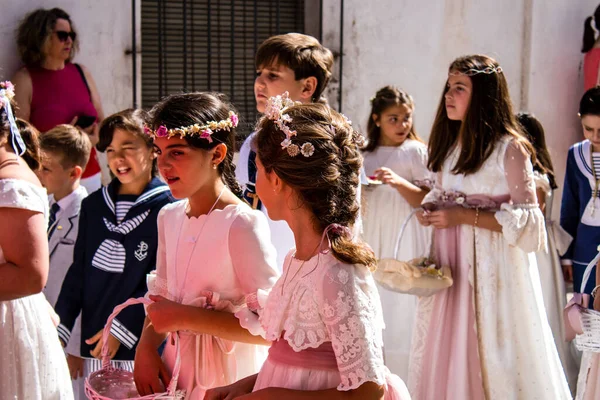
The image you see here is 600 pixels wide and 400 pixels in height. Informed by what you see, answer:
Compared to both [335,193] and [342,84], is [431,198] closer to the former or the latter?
[335,193]

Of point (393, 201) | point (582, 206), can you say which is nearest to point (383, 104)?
point (393, 201)

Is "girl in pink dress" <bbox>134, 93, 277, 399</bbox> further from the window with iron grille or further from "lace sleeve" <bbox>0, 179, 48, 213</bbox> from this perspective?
the window with iron grille

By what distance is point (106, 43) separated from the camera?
7.16m

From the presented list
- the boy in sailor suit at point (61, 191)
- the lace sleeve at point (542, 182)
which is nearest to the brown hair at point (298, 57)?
the boy in sailor suit at point (61, 191)

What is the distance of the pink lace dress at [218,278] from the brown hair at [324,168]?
43 cm

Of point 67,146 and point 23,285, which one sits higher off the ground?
point 67,146

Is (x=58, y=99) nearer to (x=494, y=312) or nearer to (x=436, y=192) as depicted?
(x=436, y=192)

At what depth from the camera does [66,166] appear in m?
5.04

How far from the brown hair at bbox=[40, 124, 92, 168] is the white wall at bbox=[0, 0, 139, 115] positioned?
6.86 feet

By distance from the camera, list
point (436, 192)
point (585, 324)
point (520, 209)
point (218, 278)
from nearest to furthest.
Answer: point (218, 278) → point (585, 324) → point (520, 209) → point (436, 192)

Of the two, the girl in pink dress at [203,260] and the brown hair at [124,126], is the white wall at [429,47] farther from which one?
the girl in pink dress at [203,260]

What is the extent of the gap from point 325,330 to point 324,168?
44 centimetres

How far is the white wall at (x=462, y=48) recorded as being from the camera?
7.90 metres

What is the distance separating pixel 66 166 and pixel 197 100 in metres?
2.16
